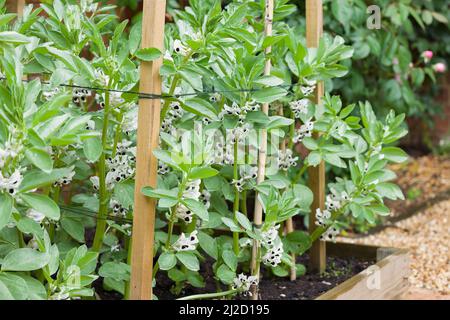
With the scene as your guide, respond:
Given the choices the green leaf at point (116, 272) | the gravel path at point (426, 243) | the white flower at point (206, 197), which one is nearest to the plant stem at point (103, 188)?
the green leaf at point (116, 272)

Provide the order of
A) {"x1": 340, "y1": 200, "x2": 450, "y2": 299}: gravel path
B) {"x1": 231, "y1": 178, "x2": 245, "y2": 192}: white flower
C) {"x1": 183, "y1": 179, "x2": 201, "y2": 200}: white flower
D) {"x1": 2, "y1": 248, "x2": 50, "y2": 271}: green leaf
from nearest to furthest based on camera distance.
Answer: {"x1": 2, "y1": 248, "x2": 50, "y2": 271}: green leaf < {"x1": 183, "y1": 179, "x2": 201, "y2": 200}: white flower < {"x1": 231, "y1": 178, "x2": 245, "y2": 192}: white flower < {"x1": 340, "y1": 200, "x2": 450, "y2": 299}: gravel path

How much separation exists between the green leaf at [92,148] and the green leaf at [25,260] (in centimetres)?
29

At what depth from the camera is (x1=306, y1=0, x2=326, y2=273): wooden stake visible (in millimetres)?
2732

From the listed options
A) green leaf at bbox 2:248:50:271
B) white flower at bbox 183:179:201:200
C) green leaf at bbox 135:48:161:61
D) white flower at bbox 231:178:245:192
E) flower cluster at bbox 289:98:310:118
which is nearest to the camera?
green leaf at bbox 2:248:50:271

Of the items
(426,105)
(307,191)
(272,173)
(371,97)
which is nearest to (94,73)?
(272,173)

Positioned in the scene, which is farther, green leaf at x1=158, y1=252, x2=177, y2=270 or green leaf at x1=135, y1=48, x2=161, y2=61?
green leaf at x1=158, y1=252, x2=177, y2=270

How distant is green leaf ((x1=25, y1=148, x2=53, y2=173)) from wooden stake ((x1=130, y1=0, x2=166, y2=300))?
0.33 meters

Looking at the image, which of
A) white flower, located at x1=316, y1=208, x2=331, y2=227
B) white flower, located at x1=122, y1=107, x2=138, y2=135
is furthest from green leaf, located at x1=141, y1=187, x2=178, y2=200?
white flower, located at x1=316, y1=208, x2=331, y2=227

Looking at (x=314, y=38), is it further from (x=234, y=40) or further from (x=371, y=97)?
(x=371, y=97)

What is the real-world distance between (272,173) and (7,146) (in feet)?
3.30

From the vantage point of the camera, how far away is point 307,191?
262cm

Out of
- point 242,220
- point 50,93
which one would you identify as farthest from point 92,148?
point 242,220

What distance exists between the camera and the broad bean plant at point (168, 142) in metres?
1.69

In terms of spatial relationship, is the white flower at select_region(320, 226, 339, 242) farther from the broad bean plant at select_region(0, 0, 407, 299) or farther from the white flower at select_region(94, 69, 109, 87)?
the white flower at select_region(94, 69, 109, 87)
